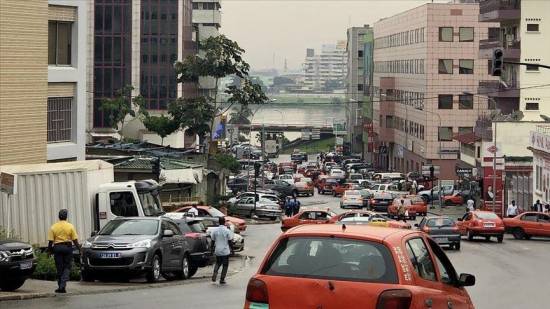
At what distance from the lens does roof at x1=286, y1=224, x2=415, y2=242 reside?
34.4ft

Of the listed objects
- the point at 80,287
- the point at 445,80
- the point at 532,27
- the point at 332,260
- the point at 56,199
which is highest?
the point at 532,27

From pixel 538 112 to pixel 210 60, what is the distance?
26.1 metres

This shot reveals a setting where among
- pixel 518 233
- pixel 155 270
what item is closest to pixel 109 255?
pixel 155 270

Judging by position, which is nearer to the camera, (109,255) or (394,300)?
(394,300)

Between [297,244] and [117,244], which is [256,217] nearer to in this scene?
[117,244]

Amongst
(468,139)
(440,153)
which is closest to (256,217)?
(468,139)

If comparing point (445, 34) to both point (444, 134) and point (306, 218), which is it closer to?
point (444, 134)

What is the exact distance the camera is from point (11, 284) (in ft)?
69.9

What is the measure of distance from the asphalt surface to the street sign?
4.05 m

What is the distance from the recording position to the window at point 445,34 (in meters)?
109

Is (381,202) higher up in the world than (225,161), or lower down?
lower down

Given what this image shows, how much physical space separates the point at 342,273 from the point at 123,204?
21.2 meters

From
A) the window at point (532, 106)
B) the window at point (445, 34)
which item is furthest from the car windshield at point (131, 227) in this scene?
the window at point (445, 34)

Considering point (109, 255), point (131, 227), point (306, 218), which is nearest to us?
point (109, 255)
